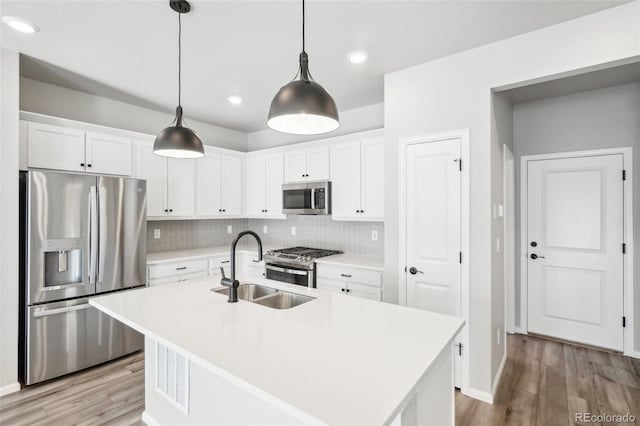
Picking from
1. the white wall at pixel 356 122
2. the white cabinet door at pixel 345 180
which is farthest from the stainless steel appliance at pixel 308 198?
the white wall at pixel 356 122

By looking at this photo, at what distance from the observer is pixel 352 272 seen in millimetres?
3322

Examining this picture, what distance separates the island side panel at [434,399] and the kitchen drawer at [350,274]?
4.96ft

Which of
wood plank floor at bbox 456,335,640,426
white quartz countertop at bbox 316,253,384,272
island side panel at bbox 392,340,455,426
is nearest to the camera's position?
island side panel at bbox 392,340,455,426

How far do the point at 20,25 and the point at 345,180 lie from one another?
297 centimetres

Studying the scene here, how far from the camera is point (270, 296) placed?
6.98 ft

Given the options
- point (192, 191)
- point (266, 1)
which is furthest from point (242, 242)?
point (266, 1)

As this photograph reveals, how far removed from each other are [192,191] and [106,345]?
6.38 ft

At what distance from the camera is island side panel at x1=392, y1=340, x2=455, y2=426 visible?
120 cm

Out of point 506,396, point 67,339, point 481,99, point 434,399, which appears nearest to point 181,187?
point 67,339

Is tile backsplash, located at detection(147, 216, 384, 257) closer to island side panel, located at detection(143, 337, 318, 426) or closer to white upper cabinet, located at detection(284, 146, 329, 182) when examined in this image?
white upper cabinet, located at detection(284, 146, 329, 182)

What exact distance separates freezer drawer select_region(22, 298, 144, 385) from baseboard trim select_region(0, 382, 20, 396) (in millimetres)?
66

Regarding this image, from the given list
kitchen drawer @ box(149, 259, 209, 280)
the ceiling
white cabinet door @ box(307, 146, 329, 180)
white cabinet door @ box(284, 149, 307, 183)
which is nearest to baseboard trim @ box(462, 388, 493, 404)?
white cabinet door @ box(307, 146, 329, 180)

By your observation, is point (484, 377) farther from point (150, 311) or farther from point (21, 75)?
point (21, 75)

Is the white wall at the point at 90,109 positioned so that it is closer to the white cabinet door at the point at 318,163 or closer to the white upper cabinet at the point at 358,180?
the white cabinet door at the point at 318,163
